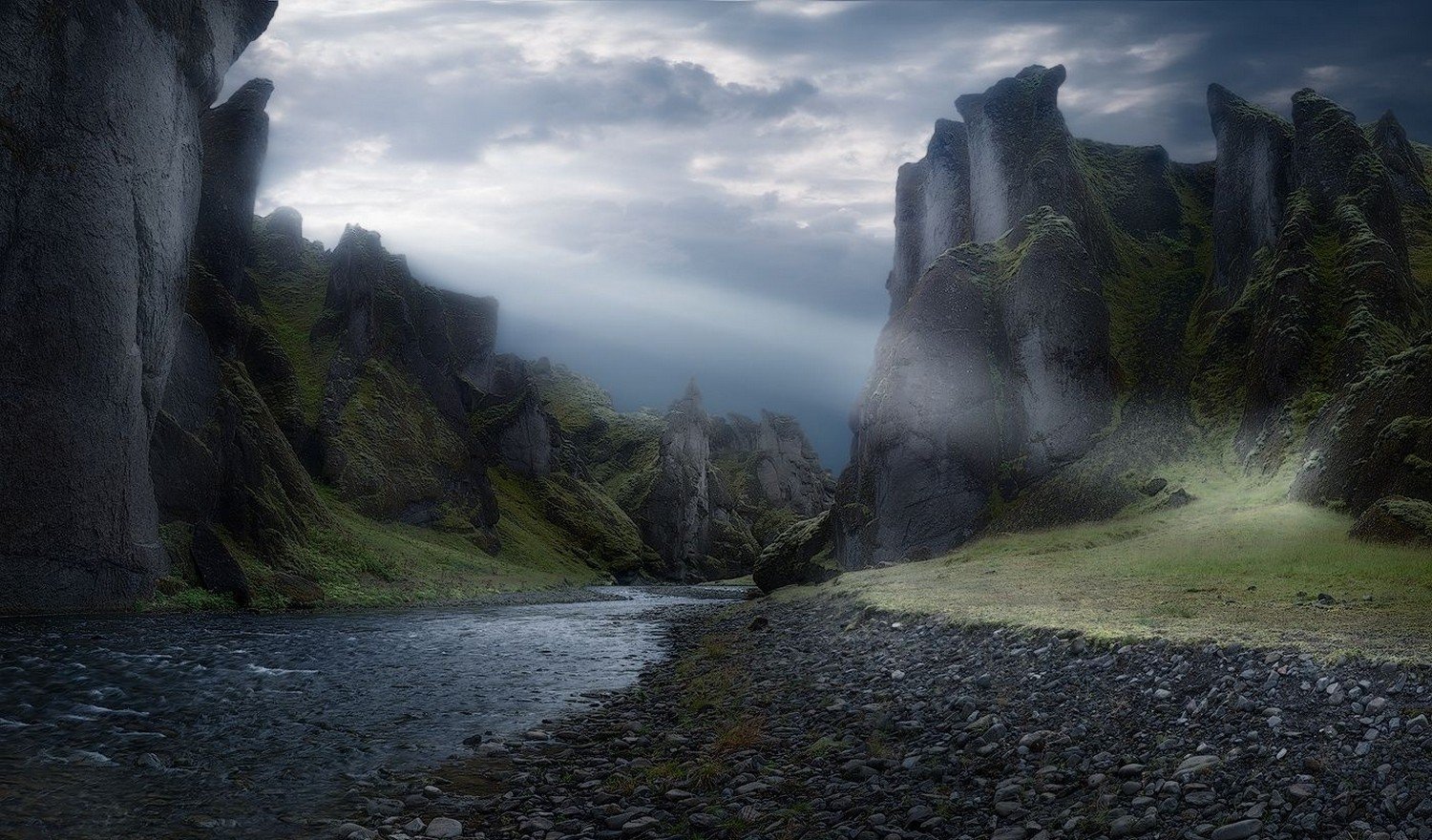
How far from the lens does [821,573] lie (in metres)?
65.8

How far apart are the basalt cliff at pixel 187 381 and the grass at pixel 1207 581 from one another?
1528 inches

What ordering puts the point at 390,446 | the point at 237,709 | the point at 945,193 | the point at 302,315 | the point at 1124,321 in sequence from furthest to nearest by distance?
the point at 302,315 < the point at 390,446 < the point at 945,193 < the point at 1124,321 < the point at 237,709

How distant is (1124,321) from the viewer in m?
82.6

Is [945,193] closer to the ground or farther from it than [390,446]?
farther from it

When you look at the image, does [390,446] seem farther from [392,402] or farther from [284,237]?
[284,237]

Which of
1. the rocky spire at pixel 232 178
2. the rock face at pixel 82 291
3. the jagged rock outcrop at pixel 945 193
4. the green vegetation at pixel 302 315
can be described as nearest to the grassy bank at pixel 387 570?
the rock face at pixel 82 291

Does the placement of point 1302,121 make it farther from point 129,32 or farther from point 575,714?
point 129,32

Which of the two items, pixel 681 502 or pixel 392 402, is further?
pixel 681 502

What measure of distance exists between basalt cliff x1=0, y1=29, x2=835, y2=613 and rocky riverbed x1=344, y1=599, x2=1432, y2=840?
36.3 metres

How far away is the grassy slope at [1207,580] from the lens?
1673 cm

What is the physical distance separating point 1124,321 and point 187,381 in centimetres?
8577

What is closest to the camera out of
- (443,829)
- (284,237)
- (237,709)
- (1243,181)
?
(443,829)

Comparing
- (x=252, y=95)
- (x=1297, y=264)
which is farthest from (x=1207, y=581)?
(x=252, y=95)

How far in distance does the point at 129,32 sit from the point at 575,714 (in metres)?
49.0
